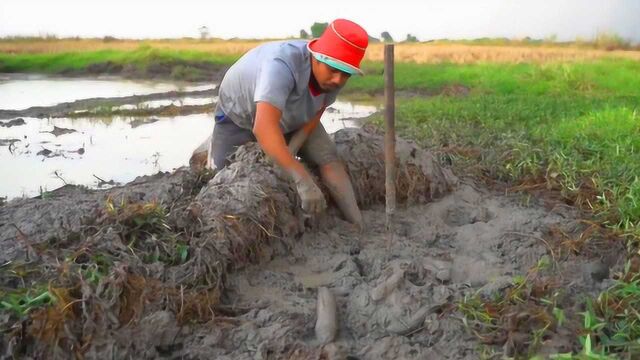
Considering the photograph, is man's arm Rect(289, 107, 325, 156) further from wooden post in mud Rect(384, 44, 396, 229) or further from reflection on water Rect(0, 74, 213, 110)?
reflection on water Rect(0, 74, 213, 110)

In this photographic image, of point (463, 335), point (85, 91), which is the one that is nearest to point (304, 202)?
point (463, 335)

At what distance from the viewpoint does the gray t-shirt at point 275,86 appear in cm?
382

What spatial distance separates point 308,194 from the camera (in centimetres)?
392

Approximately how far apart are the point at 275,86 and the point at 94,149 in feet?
18.0

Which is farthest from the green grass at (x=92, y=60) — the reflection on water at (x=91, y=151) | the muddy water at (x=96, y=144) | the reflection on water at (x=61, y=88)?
the reflection on water at (x=91, y=151)

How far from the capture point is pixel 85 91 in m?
16.2

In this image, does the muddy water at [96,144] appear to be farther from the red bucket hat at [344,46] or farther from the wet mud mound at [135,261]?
the red bucket hat at [344,46]

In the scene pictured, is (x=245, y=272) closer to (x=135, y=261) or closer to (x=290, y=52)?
(x=135, y=261)

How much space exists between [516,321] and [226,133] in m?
2.40

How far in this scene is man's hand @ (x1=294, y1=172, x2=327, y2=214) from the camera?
12.8 ft

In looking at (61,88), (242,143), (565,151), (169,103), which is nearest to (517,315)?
(242,143)

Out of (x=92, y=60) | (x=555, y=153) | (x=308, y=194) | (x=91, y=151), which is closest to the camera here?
(x=308, y=194)

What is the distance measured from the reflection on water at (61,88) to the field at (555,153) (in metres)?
5.05

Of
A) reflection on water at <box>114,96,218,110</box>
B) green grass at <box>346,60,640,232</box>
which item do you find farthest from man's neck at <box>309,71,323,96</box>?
reflection on water at <box>114,96,218,110</box>
